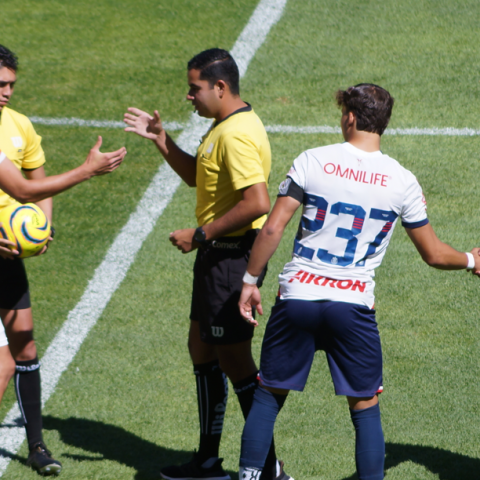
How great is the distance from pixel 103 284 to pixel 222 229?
2618 mm

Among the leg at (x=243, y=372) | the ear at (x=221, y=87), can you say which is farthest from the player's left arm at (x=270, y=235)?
the ear at (x=221, y=87)

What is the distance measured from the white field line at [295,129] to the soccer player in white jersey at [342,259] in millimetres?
4518

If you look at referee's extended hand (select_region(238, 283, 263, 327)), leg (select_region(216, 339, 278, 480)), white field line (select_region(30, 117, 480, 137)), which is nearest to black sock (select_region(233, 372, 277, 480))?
leg (select_region(216, 339, 278, 480))

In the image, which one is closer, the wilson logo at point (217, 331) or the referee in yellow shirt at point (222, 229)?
the referee in yellow shirt at point (222, 229)

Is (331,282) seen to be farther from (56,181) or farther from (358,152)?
(56,181)

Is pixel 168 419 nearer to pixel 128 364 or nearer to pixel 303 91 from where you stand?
pixel 128 364

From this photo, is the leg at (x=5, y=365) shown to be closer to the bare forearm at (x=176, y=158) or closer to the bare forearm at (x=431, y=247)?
the bare forearm at (x=176, y=158)

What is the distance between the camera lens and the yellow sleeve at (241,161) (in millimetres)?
3547

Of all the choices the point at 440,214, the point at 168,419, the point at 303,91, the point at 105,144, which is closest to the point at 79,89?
the point at 105,144

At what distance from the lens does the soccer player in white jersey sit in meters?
3.19

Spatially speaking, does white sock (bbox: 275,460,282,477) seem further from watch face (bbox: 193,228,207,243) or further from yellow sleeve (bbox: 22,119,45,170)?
yellow sleeve (bbox: 22,119,45,170)

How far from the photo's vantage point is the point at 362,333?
3.26 meters

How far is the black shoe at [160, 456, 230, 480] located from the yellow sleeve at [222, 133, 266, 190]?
1.51 metres

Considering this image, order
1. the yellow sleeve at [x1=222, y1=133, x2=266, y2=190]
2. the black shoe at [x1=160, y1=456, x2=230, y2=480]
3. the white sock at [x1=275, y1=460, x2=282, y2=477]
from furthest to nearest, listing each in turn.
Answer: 1. the black shoe at [x1=160, y1=456, x2=230, y2=480]
2. the white sock at [x1=275, y1=460, x2=282, y2=477]
3. the yellow sleeve at [x1=222, y1=133, x2=266, y2=190]
